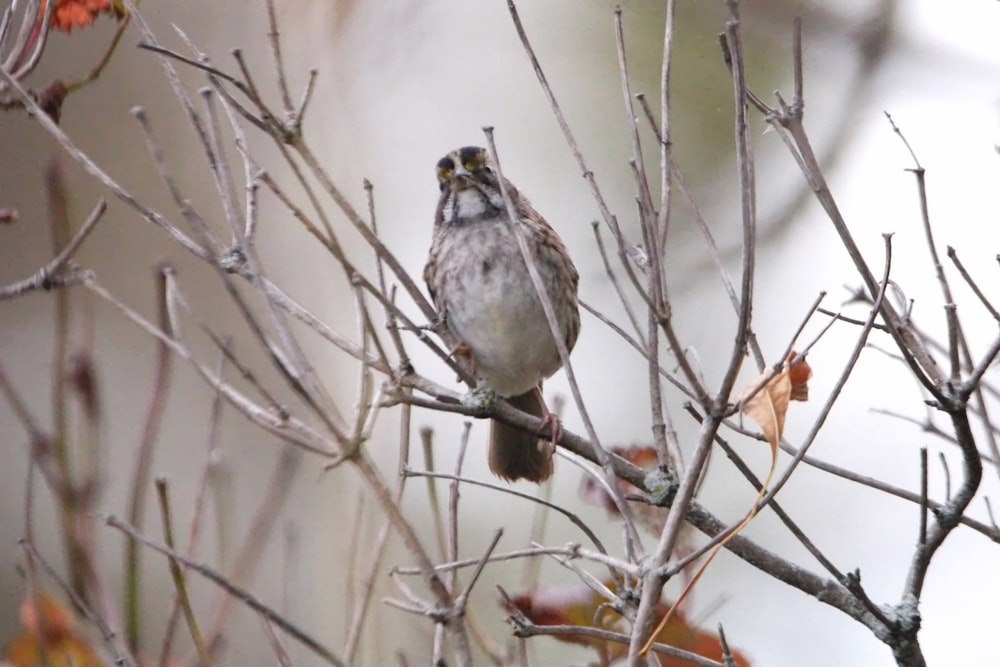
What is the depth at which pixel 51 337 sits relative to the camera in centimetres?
637

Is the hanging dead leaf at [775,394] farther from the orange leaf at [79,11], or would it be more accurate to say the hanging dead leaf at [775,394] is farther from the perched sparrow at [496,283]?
the orange leaf at [79,11]

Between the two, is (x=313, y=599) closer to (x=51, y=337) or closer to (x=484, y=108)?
(x=51, y=337)

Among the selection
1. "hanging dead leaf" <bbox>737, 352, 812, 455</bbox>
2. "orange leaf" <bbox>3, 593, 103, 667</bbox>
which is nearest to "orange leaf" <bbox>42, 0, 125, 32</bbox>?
"orange leaf" <bbox>3, 593, 103, 667</bbox>

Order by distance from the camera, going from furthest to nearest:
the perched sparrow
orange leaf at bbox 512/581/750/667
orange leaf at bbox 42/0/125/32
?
the perched sparrow < orange leaf at bbox 42/0/125/32 < orange leaf at bbox 512/581/750/667

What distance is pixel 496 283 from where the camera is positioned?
378 cm

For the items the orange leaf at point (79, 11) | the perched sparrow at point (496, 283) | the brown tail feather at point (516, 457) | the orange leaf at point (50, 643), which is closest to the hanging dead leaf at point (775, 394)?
the orange leaf at point (50, 643)

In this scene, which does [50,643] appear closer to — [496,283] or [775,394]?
[775,394]

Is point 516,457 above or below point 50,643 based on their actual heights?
above

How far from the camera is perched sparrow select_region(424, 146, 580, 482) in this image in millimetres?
3787

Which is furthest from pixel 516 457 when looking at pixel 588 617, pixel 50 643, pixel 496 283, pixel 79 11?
pixel 79 11

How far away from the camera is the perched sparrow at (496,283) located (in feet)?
12.4

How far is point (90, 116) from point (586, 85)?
9.52 feet

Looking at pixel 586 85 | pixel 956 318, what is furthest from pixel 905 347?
pixel 586 85

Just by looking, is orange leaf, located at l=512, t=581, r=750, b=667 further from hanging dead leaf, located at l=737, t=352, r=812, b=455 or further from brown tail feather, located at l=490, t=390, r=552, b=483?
brown tail feather, located at l=490, t=390, r=552, b=483
